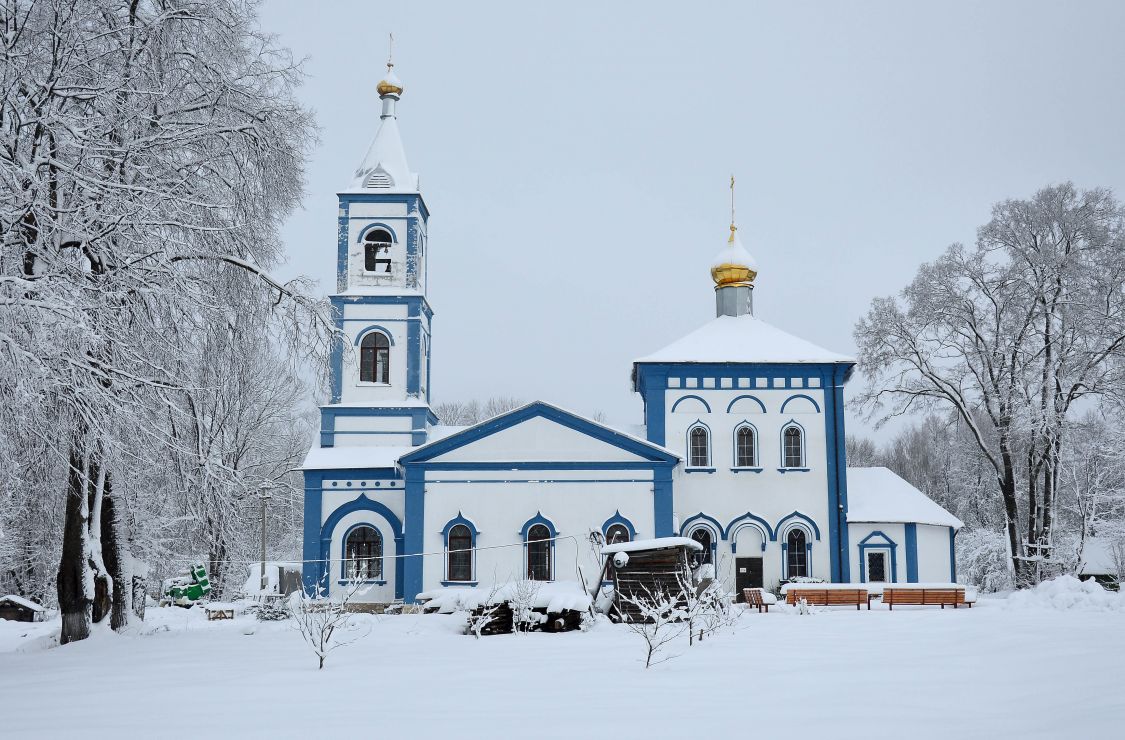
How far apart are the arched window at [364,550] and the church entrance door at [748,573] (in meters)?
9.03

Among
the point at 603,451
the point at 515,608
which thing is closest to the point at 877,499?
the point at 603,451

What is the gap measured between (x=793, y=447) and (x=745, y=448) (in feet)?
4.15

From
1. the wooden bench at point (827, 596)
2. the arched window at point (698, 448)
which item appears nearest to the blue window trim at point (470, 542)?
the arched window at point (698, 448)

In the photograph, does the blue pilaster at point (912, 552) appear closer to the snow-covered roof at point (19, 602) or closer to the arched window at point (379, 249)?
the arched window at point (379, 249)

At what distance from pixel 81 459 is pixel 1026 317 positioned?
22.7 m

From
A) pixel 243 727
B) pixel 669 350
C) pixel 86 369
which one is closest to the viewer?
pixel 243 727

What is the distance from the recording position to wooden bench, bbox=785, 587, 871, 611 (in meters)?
22.1

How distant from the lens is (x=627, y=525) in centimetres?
2466

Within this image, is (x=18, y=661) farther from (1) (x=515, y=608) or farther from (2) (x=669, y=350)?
(2) (x=669, y=350)

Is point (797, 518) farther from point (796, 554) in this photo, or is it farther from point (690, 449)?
point (690, 449)

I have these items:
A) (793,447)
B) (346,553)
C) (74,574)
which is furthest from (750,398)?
(74,574)

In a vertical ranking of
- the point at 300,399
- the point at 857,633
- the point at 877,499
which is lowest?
the point at 857,633

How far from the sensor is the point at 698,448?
27375 mm

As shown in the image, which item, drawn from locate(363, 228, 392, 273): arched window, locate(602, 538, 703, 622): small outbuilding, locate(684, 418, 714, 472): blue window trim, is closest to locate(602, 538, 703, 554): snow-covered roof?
locate(602, 538, 703, 622): small outbuilding
